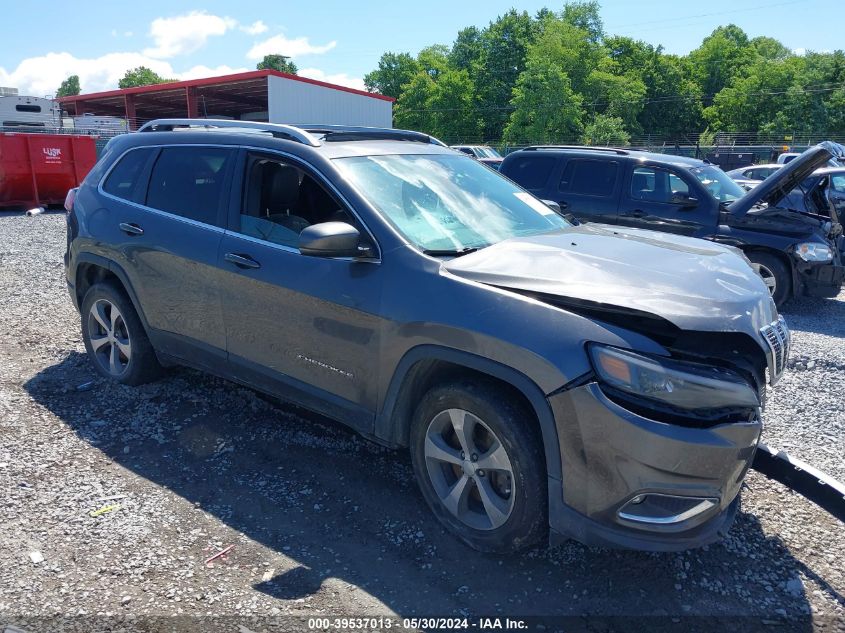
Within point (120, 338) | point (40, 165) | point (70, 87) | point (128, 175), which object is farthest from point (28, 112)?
point (70, 87)

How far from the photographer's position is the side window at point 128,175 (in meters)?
4.73

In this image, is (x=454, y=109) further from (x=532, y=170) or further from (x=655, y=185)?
(x=655, y=185)

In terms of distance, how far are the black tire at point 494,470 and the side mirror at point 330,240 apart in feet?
2.71

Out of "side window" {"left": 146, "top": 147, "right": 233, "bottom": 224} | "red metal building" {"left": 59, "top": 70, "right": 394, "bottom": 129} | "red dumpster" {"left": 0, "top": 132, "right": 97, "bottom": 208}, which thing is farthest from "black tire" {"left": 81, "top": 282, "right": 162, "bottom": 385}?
"red metal building" {"left": 59, "top": 70, "right": 394, "bottom": 129}

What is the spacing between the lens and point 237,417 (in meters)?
4.59

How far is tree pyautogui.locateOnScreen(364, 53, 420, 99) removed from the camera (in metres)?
83.4

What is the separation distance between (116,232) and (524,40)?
80009mm

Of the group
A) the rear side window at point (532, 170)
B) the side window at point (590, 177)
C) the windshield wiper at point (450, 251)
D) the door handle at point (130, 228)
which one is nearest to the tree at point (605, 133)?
the rear side window at point (532, 170)

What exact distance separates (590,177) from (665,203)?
1071 mm

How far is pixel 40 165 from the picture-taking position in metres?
17.8

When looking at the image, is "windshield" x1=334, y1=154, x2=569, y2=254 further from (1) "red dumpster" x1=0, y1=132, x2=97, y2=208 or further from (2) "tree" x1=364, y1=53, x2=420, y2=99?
(2) "tree" x1=364, y1=53, x2=420, y2=99

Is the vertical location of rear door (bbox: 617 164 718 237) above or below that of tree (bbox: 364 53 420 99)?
below

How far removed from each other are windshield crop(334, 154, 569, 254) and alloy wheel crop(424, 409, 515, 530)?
90cm

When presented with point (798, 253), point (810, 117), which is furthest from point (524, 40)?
point (798, 253)
